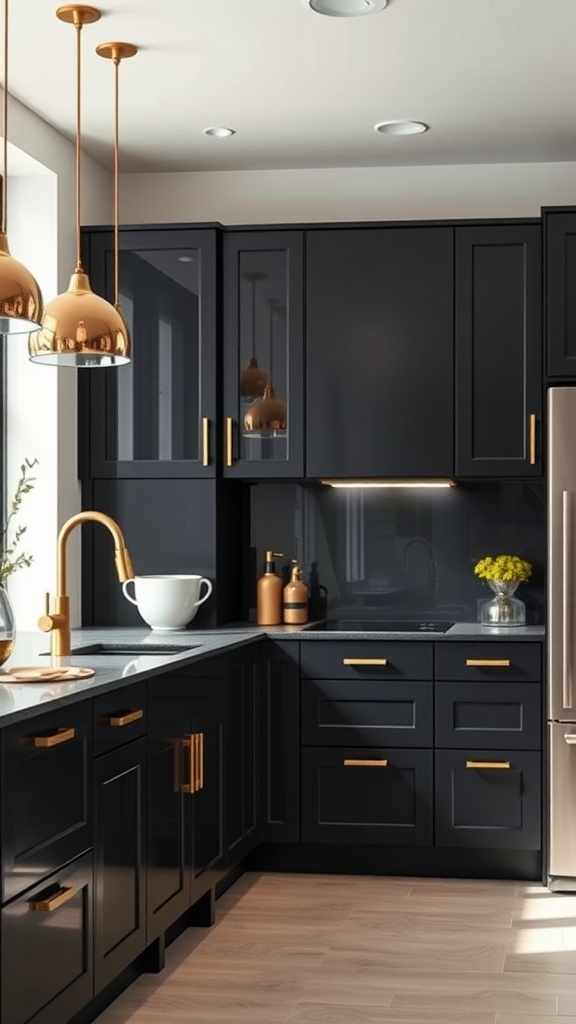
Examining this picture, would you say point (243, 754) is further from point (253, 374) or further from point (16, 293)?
point (16, 293)

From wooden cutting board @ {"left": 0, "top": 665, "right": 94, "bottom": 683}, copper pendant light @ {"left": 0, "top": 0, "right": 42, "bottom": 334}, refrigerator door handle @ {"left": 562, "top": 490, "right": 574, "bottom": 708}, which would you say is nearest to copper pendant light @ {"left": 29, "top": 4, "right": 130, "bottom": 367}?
copper pendant light @ {"left": 0, "top": 0, "right": 42, "bottom": 334}

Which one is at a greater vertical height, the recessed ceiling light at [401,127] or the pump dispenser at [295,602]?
the recessed ceiling light at [401,127]

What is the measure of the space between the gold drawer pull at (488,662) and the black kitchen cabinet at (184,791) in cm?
93

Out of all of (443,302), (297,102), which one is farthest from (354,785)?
(297,102)

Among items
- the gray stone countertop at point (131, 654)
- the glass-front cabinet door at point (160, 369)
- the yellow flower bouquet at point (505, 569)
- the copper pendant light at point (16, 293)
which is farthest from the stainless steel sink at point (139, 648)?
the copper pendant light at point (16, 293)

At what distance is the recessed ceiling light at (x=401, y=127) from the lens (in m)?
4.86

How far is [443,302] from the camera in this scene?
508cm

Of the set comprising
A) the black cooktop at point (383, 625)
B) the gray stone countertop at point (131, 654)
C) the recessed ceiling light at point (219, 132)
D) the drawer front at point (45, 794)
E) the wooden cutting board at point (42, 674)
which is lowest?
the drawer front at point (45, 794)

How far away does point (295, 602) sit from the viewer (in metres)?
5.28

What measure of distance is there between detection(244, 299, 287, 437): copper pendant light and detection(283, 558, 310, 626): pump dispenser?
558mm

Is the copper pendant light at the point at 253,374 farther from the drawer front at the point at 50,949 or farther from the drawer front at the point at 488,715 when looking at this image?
the drawer front at the point at 50,949

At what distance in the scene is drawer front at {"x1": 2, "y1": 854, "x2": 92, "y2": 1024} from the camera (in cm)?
271

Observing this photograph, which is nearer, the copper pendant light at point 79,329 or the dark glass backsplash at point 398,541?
the copper pendant light at point 79,329

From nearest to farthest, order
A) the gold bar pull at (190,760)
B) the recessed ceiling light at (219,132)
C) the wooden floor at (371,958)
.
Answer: the wooden floor at (371,958) < the gold bar pull at (190,760) < the recessed ceiling light at (219,132)
